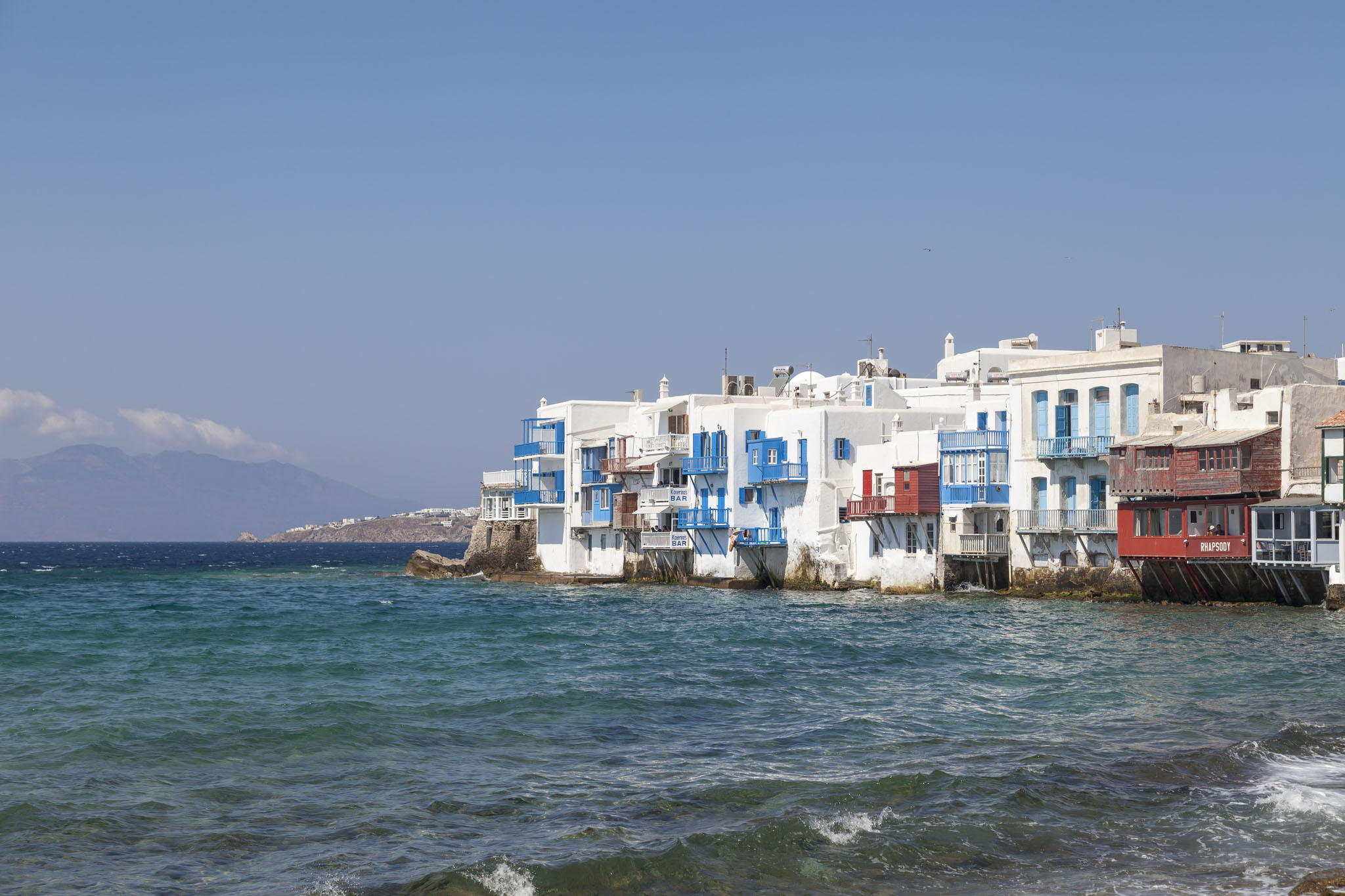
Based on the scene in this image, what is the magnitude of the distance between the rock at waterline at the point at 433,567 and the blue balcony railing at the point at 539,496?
352 inches

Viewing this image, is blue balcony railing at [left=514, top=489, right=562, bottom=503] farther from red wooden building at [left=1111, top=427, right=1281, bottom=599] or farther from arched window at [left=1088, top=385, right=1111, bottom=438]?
red wooden building at [left=1111, top=427, right=1281, bottom=599]

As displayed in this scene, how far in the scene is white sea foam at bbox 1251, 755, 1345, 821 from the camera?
1648cm

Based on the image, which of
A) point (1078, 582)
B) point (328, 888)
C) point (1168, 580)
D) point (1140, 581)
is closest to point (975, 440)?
point (1078, 582)

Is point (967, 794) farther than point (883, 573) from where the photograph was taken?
No

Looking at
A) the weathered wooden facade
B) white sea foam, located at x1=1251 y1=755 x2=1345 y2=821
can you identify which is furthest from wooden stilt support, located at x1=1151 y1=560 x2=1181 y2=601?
white sea foam, located at x1=1251 y1=755 x2=1345 y2=821

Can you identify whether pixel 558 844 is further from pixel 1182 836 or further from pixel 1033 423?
pixel 1033 423

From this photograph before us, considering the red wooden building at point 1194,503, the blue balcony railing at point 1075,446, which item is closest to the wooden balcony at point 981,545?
the blue balcony railing at point 1075,446

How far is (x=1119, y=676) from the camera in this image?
95.1 ft

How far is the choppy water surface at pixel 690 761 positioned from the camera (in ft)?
47.2

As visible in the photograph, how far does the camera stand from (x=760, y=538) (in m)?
62.2

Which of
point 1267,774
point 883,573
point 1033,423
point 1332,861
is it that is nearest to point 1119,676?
point 1267,774

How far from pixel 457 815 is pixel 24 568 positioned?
11099cm

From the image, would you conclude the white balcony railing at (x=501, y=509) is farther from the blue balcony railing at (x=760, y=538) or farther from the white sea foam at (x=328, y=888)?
the white sea foam at (x=328, y=888)

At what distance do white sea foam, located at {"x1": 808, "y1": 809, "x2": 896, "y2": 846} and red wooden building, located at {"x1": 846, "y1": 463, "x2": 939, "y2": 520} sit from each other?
3910 cm
